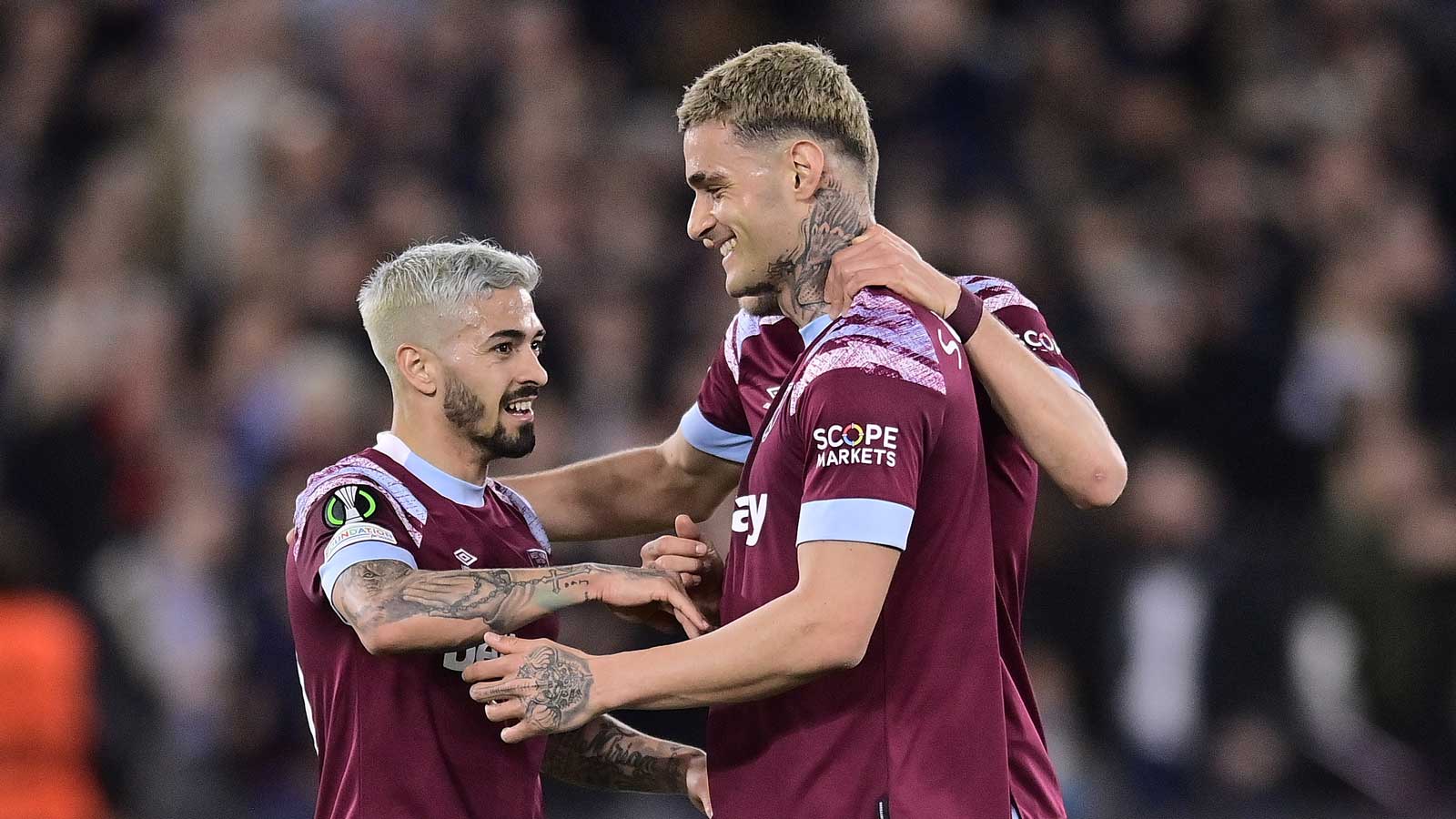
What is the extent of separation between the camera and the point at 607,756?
4980 millimetres

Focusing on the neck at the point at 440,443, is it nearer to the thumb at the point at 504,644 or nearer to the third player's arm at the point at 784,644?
the thumb at the point at 504,644

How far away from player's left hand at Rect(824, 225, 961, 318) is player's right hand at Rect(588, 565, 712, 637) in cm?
71

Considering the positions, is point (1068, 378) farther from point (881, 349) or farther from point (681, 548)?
point (681, 548)

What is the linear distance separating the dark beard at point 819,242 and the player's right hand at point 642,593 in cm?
70

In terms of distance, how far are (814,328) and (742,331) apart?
782 mm

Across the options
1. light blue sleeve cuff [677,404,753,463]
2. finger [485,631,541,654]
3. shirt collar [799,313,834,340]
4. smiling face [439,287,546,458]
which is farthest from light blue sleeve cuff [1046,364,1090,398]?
finger [485,631,541,654]

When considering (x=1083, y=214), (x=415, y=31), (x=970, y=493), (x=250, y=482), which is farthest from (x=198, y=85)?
(x=970, y=493)

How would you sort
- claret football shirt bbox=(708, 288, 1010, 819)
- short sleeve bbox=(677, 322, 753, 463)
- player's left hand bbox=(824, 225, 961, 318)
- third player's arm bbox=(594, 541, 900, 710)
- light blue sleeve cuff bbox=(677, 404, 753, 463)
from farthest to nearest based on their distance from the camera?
light blue sleeve cuff bbox=(677, 404, 753, 463), short sleeve bbox=(677, 322, 753, 463), player's left hand bbox=(824, 225, 961, 318), claret football shirt bbox=(708, 288, 1010, 819), third player's arm bbox=(594, 541, 900, 710)

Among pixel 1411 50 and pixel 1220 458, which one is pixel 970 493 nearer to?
pixel 1220 458

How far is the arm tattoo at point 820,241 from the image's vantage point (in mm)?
4336

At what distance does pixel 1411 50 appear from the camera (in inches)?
449

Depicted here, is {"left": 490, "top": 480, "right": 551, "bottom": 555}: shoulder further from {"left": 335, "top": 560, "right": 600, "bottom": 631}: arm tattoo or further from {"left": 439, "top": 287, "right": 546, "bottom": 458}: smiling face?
{"left": 335, "top": 560, "right": 600, "bottom": 631}: arm tattoo

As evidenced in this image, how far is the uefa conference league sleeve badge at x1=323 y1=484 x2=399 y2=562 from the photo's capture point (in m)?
4.23

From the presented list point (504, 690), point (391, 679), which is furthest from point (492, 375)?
point (504, 690)
